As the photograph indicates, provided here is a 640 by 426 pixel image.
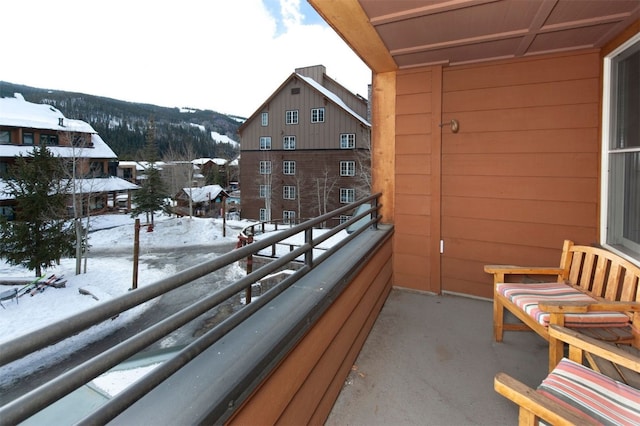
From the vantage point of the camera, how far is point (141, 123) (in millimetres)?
42656

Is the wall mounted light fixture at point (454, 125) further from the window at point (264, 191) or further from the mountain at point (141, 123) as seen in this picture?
the mountain at point (141, 123)

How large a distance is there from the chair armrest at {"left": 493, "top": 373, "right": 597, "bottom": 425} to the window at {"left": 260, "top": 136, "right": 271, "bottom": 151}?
802 inches

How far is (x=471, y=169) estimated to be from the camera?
2.90 meters

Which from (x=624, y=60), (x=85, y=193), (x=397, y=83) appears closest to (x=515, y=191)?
(x=624, y=60)

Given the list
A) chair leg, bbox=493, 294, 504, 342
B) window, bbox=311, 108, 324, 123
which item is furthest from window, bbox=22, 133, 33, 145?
chair leg, bbox=493, 294, 504, 342

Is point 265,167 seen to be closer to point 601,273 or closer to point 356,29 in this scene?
point 356,29

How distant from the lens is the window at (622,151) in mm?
2086

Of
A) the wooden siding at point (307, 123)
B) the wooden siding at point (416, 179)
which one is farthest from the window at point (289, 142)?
the wooden siding at point (416, 179)

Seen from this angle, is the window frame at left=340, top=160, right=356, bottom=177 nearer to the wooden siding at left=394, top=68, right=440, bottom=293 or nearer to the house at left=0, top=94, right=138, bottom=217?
the house at left=0, top=94, right=138, bottom=217

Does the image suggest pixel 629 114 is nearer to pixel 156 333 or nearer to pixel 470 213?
pixel 470 213

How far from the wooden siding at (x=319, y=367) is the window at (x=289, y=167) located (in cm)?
1814

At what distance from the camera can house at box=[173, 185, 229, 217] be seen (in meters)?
27.6

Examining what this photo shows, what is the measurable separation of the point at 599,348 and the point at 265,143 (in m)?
20.5

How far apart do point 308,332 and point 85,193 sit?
17572 millimetres
